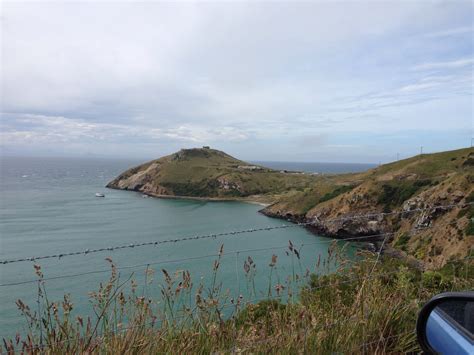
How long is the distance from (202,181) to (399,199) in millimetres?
73496

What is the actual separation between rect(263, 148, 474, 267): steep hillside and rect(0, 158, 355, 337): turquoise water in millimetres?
5963

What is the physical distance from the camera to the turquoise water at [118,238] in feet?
90.3

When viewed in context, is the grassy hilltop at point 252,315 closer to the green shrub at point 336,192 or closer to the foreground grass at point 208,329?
the foreground grass at point 208,329

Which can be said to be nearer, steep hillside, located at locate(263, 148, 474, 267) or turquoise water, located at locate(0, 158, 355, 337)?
turquoise water, located at locate(0, 158, 355, 337)

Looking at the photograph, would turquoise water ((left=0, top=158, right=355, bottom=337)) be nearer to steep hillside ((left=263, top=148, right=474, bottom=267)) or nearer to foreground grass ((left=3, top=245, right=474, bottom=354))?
steep hillside ((left=263, top=148, right=474, bottom=267))

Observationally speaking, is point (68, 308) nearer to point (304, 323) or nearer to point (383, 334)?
point (304, 323)

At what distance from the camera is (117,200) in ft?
340

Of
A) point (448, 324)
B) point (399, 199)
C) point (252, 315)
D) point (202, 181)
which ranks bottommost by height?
point (399, 199)

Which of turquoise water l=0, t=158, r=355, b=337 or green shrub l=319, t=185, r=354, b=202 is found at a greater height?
green shrub l=319, t=185, r=354, b=202

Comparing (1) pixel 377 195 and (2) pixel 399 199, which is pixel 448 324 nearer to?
(2) pixel 399 199

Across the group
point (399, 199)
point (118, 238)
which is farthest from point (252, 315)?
point (399, 199)

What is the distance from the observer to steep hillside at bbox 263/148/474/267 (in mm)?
44938

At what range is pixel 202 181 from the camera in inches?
4744

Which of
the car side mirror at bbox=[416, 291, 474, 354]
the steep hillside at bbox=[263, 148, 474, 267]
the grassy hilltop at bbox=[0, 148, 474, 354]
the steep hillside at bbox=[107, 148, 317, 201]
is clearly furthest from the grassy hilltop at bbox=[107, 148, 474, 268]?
the car side mirror at bbox=[416, 291, 474, 354]
